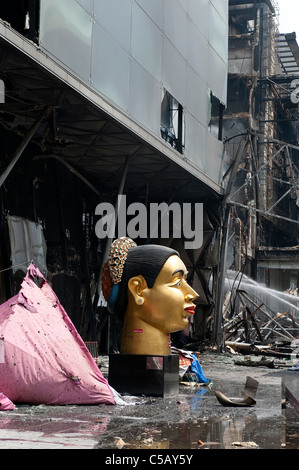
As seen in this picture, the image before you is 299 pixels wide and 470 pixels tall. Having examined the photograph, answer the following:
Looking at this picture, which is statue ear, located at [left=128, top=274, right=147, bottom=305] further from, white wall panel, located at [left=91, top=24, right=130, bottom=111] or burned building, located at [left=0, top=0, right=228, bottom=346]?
white wall panel, located at [left=91, top=24, right=130, bottom=111]

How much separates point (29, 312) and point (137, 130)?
6.17 m

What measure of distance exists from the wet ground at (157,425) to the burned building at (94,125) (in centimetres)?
469

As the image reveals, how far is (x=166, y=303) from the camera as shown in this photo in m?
9.44

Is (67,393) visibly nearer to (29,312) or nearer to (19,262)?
(29,312)

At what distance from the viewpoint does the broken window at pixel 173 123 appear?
16344 millimetres

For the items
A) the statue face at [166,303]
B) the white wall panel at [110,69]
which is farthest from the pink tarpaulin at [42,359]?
the white wall panel at [110,69]

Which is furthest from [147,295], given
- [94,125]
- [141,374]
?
[94,125]

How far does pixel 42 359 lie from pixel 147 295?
6.83 feet

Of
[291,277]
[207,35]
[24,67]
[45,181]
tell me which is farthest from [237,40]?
[24,67]

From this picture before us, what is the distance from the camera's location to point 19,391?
7.70 meters

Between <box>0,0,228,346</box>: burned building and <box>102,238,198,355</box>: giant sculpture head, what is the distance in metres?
2.88

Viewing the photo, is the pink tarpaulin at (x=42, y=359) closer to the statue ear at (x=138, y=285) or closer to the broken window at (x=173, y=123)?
the statue ear at (x=138, y=285)

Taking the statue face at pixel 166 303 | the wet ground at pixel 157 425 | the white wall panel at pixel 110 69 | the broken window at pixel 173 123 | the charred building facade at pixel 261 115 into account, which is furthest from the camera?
the charred building facade at pixel 261 115

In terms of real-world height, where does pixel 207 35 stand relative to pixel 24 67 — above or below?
above
